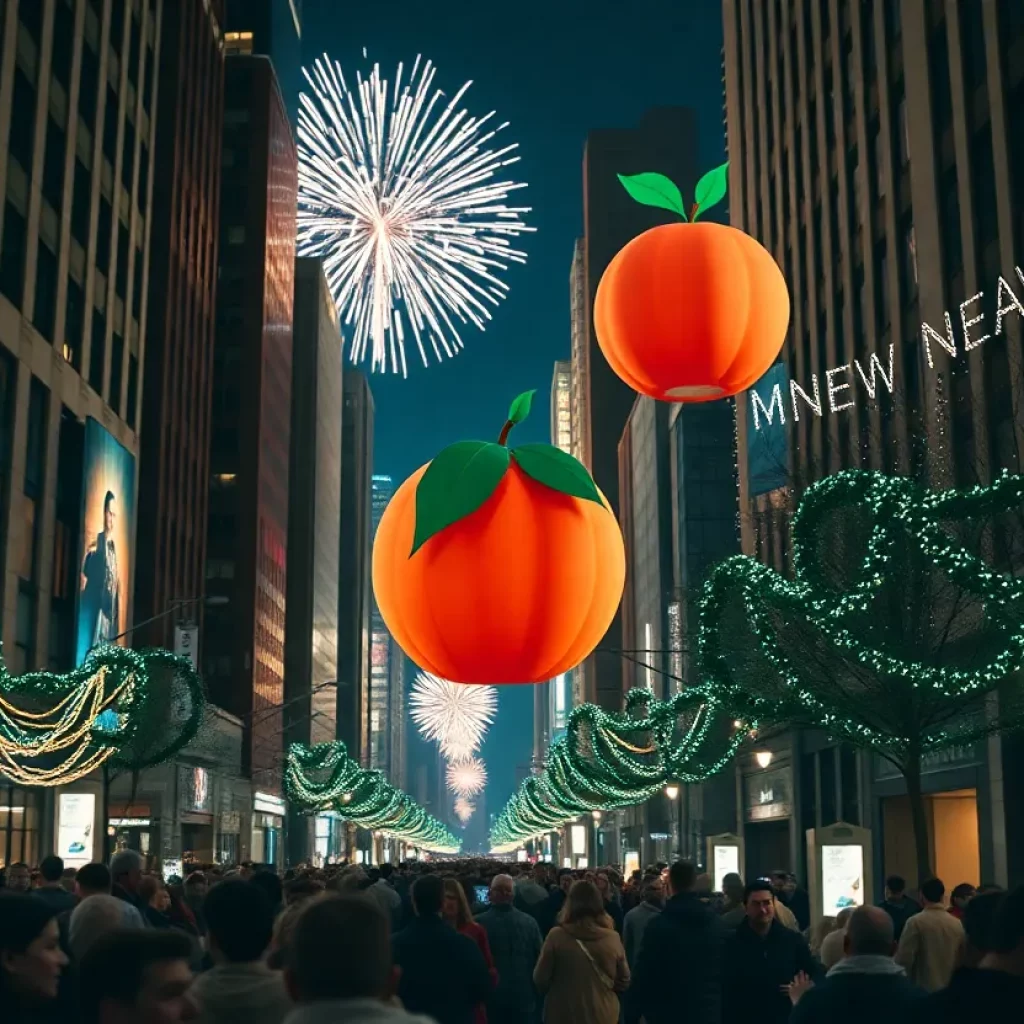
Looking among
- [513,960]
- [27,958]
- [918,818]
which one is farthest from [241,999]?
[918,818]

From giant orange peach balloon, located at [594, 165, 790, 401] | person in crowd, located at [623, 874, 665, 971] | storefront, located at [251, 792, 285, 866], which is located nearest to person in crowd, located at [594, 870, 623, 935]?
person in crowd, located at [623, 874, 665, 971]

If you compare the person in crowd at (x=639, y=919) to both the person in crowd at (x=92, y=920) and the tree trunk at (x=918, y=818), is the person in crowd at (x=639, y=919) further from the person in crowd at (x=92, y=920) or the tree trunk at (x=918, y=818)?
the person in crowd at (x=92, y=920)

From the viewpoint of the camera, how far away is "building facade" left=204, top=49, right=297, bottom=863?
103500 millimetres

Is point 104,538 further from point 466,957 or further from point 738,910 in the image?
point 466,957

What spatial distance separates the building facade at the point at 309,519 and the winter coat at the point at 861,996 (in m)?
119

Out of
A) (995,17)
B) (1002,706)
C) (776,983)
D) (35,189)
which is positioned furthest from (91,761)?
(776,983)

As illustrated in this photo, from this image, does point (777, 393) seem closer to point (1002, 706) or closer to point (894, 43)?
point (894, 43)

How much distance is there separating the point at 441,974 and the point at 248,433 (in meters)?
98.7

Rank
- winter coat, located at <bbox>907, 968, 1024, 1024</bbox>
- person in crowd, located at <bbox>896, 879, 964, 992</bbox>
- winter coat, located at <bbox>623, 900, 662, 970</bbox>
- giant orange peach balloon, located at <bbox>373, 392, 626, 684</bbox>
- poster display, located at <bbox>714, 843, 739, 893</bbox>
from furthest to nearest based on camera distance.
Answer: poster display, located at <bbox>714, 843, 739, 893</bbox> → winter coat, located at <bbox>623, 900, 662, 970</bbox> → giant orange peach balloon, located at <bbox>373, 392, 626, 684</bbox> → person in crowd, located at <bbox>896, 879, 964, 992</bbox> → winter coat, located at <bbox>907, 968, 1024, 1024</bbox>

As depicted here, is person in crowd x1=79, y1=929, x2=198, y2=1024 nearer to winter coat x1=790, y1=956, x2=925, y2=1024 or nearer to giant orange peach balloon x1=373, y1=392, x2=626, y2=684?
winter coat x1=790, y1=956, x2=925, y2=1024

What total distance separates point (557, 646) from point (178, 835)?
6107cm

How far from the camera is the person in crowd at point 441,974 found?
32.7 ft

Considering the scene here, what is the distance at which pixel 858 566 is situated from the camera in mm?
27203

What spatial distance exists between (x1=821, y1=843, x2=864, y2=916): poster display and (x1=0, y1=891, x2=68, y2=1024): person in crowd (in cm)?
1723
